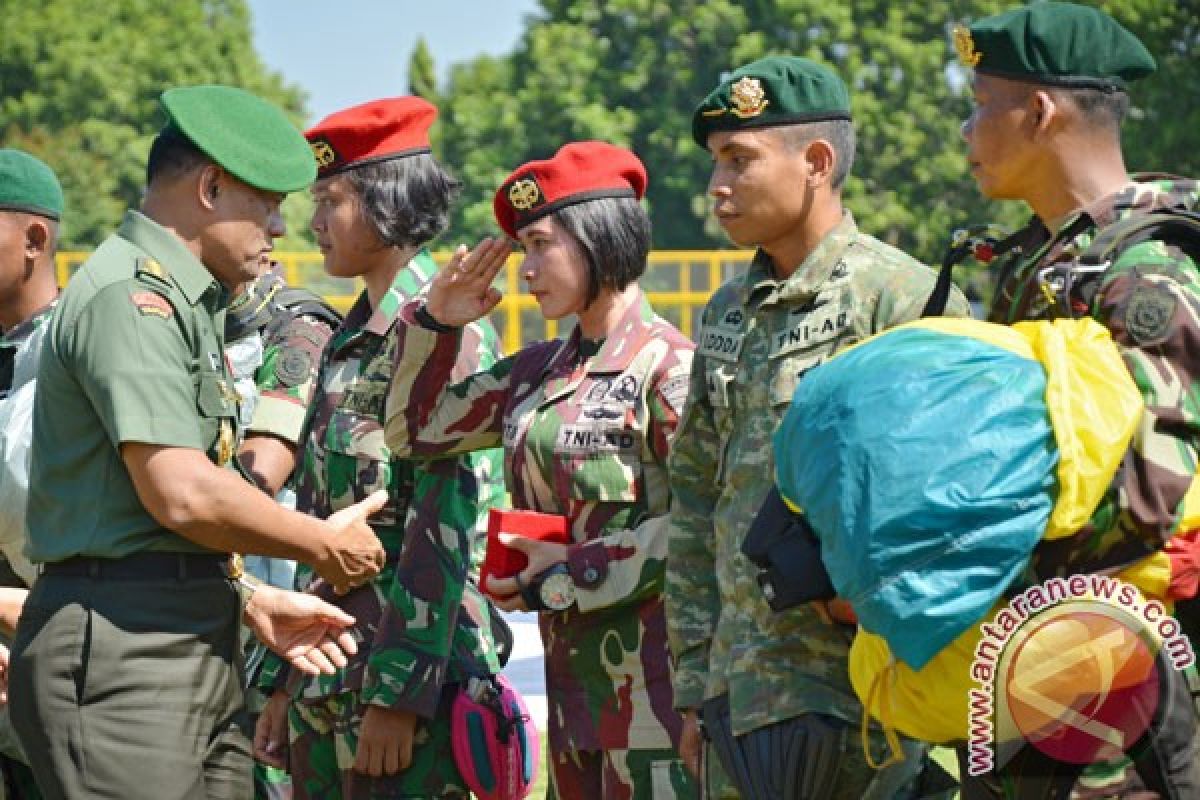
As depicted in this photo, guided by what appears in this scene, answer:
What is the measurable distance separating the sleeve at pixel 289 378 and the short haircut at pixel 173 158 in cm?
Answer: 138

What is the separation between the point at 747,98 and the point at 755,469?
92 centimetres

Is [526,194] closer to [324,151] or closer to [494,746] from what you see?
[324,151]

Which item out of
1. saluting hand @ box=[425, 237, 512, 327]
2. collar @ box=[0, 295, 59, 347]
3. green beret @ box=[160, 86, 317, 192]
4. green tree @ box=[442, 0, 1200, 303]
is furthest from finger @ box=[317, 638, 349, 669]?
green tree @ box=[442, 0, 1200, 303]

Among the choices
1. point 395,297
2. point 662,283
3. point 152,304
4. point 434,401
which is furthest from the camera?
point 662,283

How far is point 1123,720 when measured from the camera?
12.1 feet

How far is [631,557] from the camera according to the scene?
5246 millimetres

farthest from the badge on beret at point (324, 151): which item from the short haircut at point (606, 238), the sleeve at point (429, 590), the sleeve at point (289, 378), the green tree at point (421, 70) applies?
the green tree at point (421, 70)

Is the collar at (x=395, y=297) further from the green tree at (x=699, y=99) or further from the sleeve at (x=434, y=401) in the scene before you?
the green tree at (x=699, y=99)

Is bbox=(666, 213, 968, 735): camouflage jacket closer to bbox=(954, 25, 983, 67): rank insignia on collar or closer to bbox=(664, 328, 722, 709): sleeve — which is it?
bbox=(664, 328, 722, 709): sleeve

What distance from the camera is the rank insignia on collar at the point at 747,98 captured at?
4938 millimetres

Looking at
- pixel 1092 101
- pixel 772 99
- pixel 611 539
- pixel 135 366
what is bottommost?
pixel 611 539

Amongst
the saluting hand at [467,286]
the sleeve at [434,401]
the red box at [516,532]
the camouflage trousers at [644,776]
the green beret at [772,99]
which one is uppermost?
the green beret at [772,99]

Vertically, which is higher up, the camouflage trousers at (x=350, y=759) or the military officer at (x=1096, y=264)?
the military officer at (x=1096, y=264)

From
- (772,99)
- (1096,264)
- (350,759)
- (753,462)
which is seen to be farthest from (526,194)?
(1096,264)
